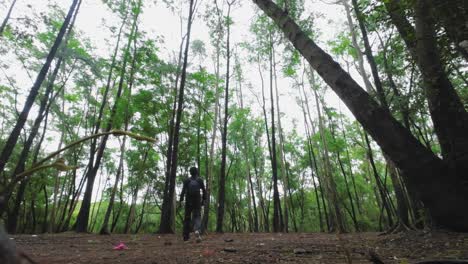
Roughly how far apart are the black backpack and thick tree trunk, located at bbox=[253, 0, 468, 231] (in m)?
3.84

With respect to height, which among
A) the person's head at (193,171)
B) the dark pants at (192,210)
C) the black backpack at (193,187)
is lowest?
the dark pants at (192,210)

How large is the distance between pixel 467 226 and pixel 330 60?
102 inches

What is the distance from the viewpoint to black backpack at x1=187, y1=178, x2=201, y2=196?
18.6ft

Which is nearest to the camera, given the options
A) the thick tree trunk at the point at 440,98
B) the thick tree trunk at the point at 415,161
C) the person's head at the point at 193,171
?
the thick tree trunk at the point at 415,161

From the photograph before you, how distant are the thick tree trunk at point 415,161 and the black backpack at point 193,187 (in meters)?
3.84

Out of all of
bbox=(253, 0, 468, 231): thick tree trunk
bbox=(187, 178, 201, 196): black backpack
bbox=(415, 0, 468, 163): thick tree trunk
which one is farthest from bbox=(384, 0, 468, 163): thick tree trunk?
bbox=(187, 178, 201, 196): black backpack

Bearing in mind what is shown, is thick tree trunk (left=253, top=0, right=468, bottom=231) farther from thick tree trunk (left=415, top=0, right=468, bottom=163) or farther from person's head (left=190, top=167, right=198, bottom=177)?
person's head (left=190, top=167, right=198, bottom=177)

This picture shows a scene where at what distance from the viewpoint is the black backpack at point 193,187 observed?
5672 millimetres

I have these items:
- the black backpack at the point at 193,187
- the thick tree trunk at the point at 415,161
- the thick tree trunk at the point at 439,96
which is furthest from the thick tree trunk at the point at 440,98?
the black backpack at the point at 193,187

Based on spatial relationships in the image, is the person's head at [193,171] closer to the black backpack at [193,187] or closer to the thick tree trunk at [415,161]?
the black backpack at [193,187]

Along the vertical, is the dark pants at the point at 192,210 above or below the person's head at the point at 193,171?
below

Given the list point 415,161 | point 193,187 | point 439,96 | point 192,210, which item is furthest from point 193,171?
point 439,96

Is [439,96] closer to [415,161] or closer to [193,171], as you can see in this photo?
[415,161]

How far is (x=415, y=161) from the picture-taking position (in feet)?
9.36
